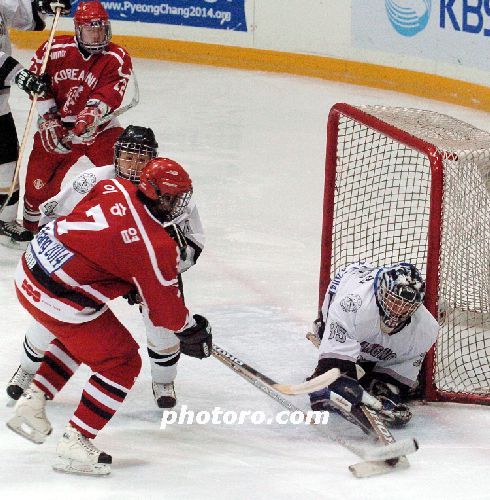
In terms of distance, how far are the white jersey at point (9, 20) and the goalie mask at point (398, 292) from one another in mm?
2246

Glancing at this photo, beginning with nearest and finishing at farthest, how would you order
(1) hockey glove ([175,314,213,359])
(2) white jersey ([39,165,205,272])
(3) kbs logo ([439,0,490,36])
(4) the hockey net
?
(1) hockey glove ([175,314,213,359])
(4) the hockey net
(2) white jersey ([39,165,205,272])
(3) kbs logo ([439,0,490,36])

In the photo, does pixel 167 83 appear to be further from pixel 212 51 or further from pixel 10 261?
pixel 10 261

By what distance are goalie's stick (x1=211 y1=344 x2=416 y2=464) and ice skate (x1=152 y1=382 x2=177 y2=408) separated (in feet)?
0.77

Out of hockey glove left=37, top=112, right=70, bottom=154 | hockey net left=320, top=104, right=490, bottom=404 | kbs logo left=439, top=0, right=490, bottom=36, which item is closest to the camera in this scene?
hockey net left=320, top=104, right=490, bottom=404

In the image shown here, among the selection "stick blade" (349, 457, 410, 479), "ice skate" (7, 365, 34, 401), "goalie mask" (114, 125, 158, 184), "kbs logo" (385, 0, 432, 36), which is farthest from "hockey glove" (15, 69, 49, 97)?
"kbs logo" (385, 0, 432, 36)

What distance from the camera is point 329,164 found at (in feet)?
13.9

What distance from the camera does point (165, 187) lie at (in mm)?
3137

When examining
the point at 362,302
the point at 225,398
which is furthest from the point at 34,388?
the point at 362,302

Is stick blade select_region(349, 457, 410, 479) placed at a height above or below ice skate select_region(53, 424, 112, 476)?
below

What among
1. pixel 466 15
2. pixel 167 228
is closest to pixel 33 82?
pixel 167 228

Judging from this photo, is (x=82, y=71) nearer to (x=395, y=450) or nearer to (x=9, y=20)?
(x=9, y=20)

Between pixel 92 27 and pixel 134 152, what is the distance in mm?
1294

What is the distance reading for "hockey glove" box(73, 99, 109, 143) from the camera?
16.0 feet

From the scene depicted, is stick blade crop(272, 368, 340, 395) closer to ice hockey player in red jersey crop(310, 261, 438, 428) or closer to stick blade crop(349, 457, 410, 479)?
ice hockey player in red jersey crop(310, 261, 438, 428)
